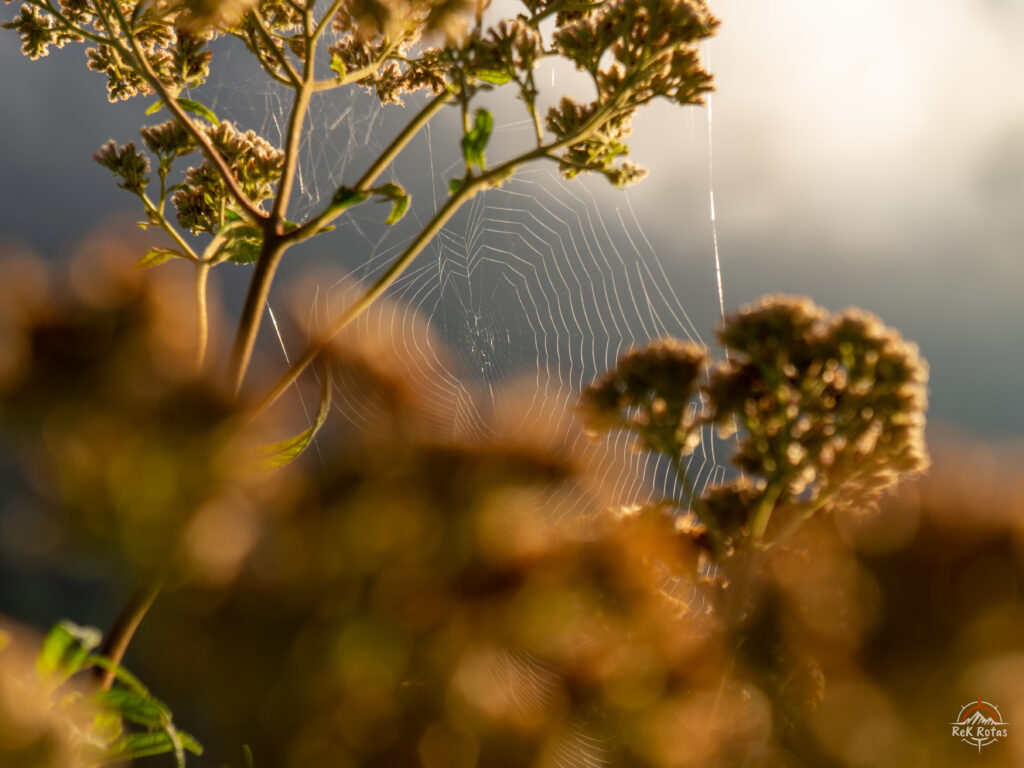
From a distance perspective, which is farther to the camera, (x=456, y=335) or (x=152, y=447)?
(x=456, y=335)

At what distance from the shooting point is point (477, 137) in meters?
0.60

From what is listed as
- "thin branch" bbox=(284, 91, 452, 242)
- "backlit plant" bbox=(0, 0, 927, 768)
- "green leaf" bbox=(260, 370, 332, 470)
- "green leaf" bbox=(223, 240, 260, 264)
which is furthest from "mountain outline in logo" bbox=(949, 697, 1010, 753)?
"green leaf" bbox=(223, 240, 260, 264)

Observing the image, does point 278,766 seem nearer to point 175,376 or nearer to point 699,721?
point 175,376

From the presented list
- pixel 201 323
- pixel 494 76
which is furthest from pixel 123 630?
pixel 494 76

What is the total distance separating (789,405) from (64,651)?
559 millimetres

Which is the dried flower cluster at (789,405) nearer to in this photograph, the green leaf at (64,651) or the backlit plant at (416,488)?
the backlit plant at (416,488)

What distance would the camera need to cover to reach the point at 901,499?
53 cm

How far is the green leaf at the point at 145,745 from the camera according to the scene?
37cm

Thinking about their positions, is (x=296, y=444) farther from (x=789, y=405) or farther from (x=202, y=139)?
(x=789, y=405)

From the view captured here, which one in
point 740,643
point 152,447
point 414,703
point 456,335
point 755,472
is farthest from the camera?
point 456,335

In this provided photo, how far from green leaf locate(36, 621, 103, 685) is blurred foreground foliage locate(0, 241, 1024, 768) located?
0.02 meters

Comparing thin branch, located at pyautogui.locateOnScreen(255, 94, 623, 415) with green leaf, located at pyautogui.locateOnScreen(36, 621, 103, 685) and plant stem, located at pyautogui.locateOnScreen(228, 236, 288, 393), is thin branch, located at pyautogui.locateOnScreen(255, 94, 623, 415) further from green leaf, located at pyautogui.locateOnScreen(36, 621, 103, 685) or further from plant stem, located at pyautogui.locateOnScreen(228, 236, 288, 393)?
green leaf, located at pyautogui.locateOnScreen(36, 621, 103, 685)

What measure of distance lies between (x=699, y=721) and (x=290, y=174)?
555 mm

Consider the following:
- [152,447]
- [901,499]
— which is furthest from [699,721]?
[152,447]
